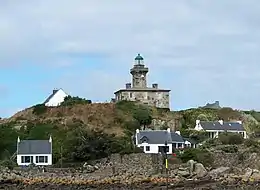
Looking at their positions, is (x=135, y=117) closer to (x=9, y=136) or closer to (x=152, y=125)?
(x=152, y=125)

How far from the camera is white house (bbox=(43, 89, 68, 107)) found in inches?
2810

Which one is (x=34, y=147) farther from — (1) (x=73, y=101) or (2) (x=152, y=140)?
(1) (x=73, y=101)

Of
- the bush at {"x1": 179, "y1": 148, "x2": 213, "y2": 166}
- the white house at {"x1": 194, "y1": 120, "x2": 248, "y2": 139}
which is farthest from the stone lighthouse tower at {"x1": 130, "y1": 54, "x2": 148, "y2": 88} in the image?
the bush at {"x1": 179, "y1": 148, "x2": 213, "y2": 166}

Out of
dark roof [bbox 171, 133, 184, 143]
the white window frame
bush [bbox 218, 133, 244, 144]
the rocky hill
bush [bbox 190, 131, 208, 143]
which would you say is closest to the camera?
the white window frame

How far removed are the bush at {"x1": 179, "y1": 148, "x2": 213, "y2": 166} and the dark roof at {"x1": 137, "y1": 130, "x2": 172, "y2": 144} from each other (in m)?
6.26

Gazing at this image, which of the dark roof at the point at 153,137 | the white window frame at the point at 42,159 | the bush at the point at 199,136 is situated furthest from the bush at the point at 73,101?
the white window frame at the point at 42,159

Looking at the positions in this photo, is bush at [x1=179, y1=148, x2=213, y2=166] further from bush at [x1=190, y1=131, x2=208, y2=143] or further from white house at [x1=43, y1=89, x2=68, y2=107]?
white house at [x1=43, y1=89, x2=68, y2=107]

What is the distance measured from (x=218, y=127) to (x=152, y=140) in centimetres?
1012

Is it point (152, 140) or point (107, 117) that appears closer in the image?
point (152, 140)

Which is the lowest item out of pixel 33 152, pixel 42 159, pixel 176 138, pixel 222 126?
pixel 42 159

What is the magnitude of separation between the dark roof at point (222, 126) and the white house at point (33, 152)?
55.7 ft

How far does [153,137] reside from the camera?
5503cm

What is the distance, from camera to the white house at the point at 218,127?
61378 mm

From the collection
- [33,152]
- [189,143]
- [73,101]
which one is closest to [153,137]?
[189,143]
